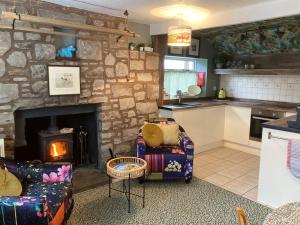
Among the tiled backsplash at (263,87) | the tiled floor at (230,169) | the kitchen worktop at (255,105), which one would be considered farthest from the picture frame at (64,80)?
the tiled backsplash at (263,87)

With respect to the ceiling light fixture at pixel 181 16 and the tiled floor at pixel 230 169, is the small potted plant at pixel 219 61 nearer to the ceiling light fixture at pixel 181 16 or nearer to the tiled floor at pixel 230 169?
the tiled floor at pixel 230 169

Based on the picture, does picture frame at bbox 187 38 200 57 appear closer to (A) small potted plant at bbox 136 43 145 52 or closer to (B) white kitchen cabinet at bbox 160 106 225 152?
(B) white kitchen cabinet at bbox 160 106 225 152

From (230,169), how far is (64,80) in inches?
109

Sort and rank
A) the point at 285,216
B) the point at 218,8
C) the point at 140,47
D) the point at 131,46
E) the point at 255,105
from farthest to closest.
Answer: the point at 255,105
the point at 140,47
the point at 131,46
the point at 218,8
the point at 285,216

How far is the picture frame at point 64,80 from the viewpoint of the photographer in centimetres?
304

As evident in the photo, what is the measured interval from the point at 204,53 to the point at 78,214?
13.0 ft

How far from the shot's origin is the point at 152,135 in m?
3.39

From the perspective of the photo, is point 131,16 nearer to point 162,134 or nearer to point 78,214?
point 162,134

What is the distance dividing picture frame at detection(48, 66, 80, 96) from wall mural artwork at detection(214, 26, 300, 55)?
2.93 metres

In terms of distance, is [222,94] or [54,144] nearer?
[54,144]

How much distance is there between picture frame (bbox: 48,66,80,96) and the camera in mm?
3041

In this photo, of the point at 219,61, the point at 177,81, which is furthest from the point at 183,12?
the point at 219,61

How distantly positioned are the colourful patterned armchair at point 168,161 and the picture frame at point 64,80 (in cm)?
112

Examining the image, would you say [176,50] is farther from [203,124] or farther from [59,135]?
[59,135]
